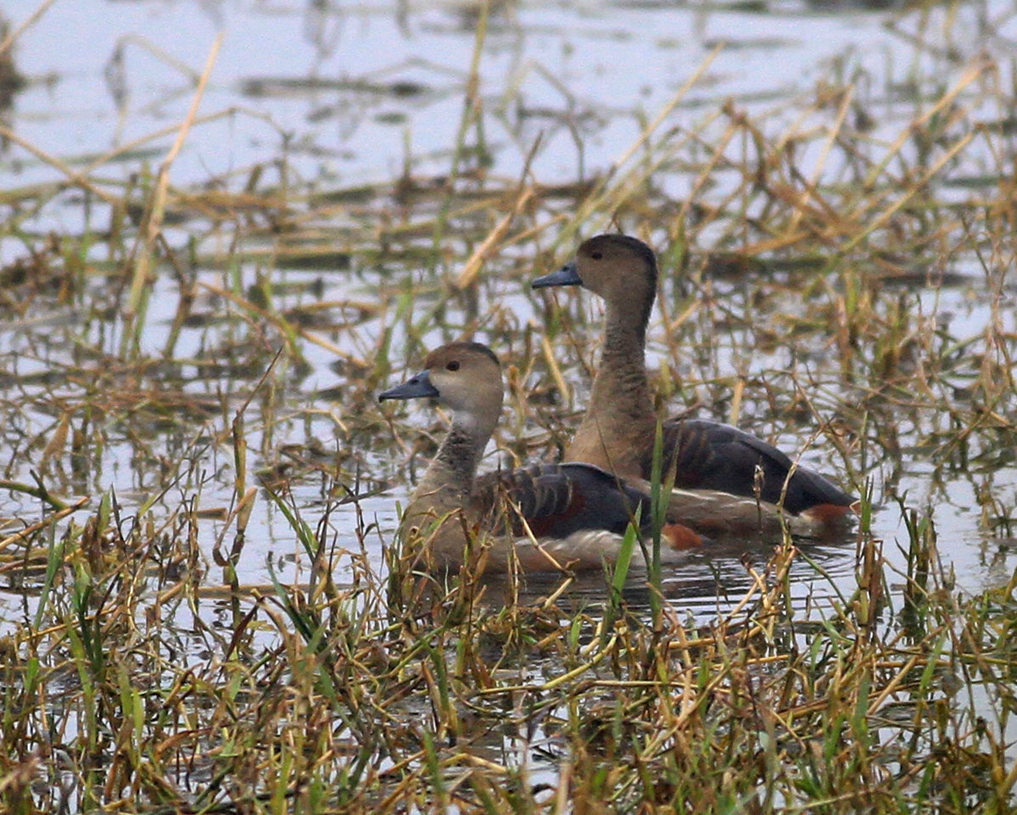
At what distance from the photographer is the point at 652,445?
Answer: 823 centimetres

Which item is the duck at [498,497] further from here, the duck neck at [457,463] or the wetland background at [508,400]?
the wetland background at [508,400]

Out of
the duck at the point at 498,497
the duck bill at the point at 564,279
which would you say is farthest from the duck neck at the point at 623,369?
the duck at the point at 498,497

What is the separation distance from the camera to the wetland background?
5141 millimetres

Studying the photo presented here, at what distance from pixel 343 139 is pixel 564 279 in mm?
6369

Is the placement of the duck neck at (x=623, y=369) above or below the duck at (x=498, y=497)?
above

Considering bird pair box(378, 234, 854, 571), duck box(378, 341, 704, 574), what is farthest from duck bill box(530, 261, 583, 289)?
duck box(378, 341, 704, 574)

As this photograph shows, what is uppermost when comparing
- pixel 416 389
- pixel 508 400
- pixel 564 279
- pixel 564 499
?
pixel 564 279

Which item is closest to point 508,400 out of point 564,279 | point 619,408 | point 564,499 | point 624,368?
point 564,279

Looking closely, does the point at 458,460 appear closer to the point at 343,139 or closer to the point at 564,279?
the point at 564,279

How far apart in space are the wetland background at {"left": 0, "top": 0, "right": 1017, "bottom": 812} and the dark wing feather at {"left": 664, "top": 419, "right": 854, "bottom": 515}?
24 cm

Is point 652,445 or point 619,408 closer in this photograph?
point 652,445

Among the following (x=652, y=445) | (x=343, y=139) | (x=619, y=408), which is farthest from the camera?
(x=343, y=139)

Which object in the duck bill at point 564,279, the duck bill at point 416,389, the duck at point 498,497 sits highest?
the duck bill at point 564,279

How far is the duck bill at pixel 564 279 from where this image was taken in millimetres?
8773
